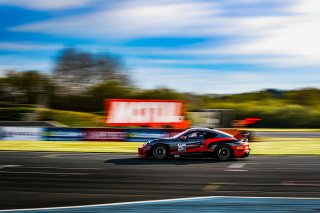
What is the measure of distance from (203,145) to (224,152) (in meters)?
0.81

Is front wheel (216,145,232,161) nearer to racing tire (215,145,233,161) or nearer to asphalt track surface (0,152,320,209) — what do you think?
racing tire (215,145,233,161)

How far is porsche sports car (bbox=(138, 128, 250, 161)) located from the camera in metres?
18.2

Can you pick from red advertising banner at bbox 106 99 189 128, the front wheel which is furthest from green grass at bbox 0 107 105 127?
the front wheel

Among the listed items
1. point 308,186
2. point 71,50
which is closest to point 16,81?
point 71,50

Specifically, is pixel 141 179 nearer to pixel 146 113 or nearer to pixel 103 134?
pixel 103 134

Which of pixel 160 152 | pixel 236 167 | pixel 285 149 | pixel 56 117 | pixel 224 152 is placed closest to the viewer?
pixel 236 167

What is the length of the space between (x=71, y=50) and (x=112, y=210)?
6034 centimetres

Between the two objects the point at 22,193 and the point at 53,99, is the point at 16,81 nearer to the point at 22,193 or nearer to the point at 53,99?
the point at 53,99

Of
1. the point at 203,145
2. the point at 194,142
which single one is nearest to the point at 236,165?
the point at 203,145

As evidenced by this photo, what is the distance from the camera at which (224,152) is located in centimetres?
1822

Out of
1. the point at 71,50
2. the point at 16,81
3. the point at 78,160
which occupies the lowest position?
the point at 78,160

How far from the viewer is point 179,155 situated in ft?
61.3

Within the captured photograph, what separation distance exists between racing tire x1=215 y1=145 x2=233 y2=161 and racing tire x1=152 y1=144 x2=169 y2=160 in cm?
191

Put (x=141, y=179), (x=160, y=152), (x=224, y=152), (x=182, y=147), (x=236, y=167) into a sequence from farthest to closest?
(x=160, y=152)
(x=182, y=147)
(x=224, y=152)
(x=236, y=167)
(x=141, y=179)
